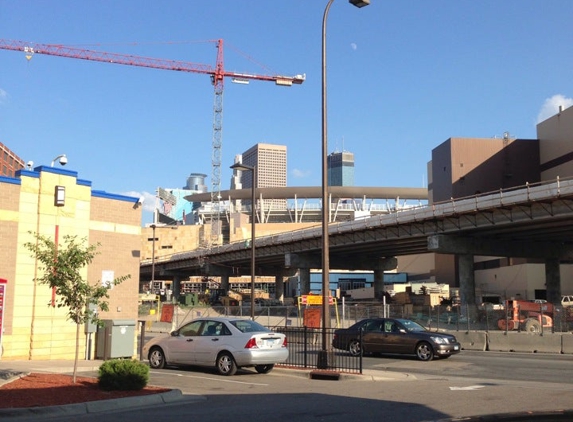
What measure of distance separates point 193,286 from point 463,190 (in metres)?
89.8

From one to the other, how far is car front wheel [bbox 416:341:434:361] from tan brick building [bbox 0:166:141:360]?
985cm

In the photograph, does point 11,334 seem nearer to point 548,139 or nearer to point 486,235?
point 486,235

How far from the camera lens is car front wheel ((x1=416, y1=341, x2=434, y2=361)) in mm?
22359

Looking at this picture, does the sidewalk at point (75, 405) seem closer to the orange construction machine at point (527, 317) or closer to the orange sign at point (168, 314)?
the orange construction machine at point (527, 317)

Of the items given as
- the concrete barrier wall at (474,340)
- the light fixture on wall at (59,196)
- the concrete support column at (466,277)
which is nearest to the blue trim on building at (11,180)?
the light fixture on wall at (59,196)

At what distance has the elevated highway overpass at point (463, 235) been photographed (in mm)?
43875

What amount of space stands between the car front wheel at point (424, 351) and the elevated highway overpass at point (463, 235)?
23128mm

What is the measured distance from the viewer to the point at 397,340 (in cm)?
2312

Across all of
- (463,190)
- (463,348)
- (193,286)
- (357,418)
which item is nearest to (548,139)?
(463,190)

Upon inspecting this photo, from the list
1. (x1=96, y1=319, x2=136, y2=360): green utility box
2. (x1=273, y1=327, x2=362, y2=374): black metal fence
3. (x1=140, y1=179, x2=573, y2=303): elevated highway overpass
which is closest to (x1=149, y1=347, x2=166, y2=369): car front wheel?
(x1=96, y1=319, x2=136, y2=360): green utility box

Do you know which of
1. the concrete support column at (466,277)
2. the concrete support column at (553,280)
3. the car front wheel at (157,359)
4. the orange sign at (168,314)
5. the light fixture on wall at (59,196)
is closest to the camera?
the car front wheel at (157,359)

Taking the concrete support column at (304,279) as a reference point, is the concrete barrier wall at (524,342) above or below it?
below

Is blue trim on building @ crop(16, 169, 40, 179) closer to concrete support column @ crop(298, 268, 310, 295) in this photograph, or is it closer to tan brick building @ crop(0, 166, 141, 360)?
tan brick building @ crop(0, 166, 141, 360)

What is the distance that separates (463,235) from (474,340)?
24726mm
